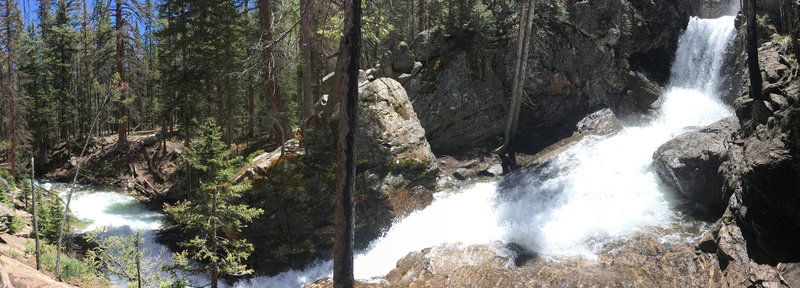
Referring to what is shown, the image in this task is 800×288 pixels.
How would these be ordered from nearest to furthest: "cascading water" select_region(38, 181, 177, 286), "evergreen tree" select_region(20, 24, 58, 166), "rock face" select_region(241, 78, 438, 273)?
1. "rock face" select_region(241, 78, 438, 273)
2. "cascading water" select_region(38, 181, 177, 286)
3. "evergreen tree" select_region(20, 24, 58, 166)

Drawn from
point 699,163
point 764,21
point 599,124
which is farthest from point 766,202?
point 764,21

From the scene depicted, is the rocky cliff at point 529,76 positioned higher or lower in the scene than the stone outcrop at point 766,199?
higher

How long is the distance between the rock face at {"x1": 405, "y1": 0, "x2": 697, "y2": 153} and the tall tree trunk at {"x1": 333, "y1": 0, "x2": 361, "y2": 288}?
13480 millimetres

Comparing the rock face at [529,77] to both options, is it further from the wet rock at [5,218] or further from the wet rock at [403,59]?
the wet rock at [5,218]

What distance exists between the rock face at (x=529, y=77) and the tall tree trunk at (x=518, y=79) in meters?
1.10

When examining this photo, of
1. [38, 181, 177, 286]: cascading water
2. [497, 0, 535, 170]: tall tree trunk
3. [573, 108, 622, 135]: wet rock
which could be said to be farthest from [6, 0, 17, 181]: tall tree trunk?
[573, 108, 622, 135]: wet rock

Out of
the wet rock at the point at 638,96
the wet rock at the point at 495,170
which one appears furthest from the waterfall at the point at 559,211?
the wet rock at the point at 638,96

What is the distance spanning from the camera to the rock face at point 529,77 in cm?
1964

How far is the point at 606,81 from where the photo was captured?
2058 centimetres

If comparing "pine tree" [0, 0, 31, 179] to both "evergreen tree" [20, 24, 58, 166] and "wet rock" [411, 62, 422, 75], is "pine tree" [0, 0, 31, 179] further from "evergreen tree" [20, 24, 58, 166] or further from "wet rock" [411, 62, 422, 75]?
"wet rock" [411, 62, 422, 75]

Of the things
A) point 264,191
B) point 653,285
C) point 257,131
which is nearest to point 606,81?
Result: point 653,285

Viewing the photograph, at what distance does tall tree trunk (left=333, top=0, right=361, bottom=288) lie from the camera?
5.88m

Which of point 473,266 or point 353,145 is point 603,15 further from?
point 353,145

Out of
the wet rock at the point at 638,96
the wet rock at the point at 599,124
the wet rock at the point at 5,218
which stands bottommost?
the wet rock at the point at 5,218
